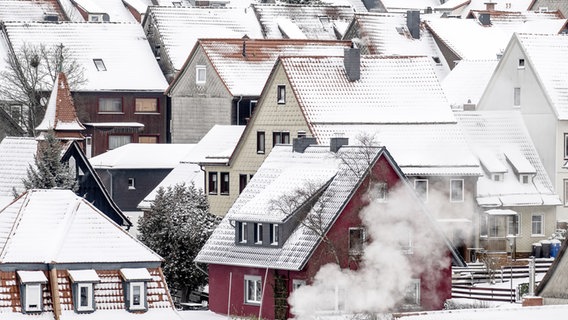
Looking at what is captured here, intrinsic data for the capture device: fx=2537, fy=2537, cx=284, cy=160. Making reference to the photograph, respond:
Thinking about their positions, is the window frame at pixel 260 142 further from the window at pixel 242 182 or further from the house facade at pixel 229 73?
the house facade at pixel 229 73

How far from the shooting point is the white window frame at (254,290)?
7800 cm

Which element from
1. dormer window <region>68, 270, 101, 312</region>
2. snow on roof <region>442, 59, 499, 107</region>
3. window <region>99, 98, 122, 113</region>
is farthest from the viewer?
window <region>99, 98, 122, 113</region>

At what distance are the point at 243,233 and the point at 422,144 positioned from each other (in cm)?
1268

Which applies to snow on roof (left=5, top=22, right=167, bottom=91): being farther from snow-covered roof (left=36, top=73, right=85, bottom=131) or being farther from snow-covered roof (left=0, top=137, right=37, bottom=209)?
snow-covered roof (left=0, top=137, right=37, bottom=209)

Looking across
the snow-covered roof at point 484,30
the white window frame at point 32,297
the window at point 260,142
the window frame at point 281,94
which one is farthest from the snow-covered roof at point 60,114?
the snow-covered roof at point 484,30

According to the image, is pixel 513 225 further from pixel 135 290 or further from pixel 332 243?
pixel 135 290

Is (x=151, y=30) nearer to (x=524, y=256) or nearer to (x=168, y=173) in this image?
(x=168, y=173)

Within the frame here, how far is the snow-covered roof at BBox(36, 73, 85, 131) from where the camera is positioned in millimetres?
94875

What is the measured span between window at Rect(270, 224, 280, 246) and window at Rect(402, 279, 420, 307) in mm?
4299

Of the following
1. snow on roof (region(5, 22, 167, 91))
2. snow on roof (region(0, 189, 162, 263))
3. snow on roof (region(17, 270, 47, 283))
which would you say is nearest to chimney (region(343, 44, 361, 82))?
snow on roof (region(0, 189, 162, 263))

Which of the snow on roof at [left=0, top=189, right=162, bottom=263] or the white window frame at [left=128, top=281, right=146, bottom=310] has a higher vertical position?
the snow on roof at [left=0, top=189, right=162, bottom=263]

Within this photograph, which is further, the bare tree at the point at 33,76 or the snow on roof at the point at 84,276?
the bare tree at the point at 33,76

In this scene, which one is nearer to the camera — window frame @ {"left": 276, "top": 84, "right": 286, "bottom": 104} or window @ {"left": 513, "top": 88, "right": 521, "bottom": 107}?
window frame @ {"left": 276, "top": 84, "right": 286, "bottom": 104}

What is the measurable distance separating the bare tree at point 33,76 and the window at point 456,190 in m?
25.0
